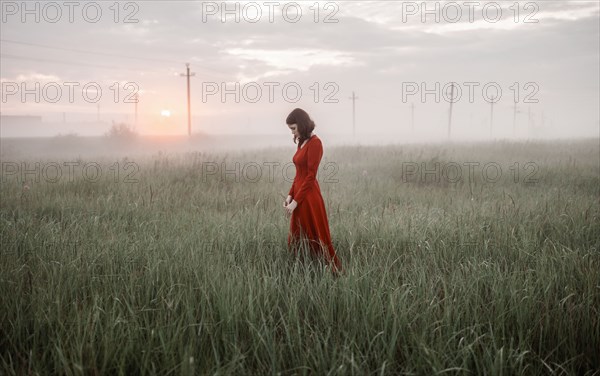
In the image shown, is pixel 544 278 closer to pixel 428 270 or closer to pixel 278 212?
pixel 428 270

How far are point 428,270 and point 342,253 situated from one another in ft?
3.37

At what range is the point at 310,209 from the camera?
12.6 ft

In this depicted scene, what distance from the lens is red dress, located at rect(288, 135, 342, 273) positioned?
12.5ft

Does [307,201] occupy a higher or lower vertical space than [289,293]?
higher

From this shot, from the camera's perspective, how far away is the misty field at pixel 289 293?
79.6 inches

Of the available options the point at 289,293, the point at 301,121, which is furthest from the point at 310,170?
the point at 289,293

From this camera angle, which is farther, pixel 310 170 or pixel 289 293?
pixel 310 170

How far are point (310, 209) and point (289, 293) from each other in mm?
1225

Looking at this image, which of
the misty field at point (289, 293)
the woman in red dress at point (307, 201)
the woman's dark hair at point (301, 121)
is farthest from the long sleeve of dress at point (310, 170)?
the misty field at point (289, 293)

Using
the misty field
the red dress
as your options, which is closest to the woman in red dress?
the red dress

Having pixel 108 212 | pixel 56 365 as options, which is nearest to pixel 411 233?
pixel 56 365

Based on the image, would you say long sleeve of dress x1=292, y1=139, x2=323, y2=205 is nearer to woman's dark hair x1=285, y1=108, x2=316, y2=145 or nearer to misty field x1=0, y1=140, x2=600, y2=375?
woman's dark hair x1=285, y1=108, x2=316, y2=145

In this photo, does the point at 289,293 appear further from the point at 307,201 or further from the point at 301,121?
the point at 301,121

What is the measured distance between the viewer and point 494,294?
2.71m
